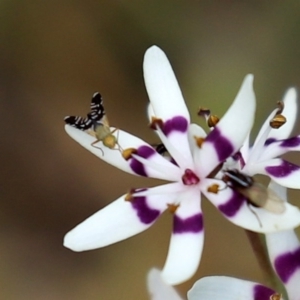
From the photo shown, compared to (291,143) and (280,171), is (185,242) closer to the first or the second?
(280,171)

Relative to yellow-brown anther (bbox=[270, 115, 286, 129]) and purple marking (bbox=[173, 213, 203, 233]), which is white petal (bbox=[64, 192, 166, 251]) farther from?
yellow-brown anther (bbox=[270, 115, 286, 129])

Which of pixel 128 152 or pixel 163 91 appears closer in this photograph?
pixel 128 152

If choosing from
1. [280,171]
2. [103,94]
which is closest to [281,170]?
[280,171]

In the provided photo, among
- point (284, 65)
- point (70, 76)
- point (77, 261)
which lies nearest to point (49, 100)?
point (70, 76)

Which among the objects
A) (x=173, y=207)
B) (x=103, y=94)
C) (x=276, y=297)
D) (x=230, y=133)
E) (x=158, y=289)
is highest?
(x=103, y=94)

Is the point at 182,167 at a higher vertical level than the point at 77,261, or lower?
higher

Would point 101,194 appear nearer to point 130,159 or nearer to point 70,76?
point 70,76
